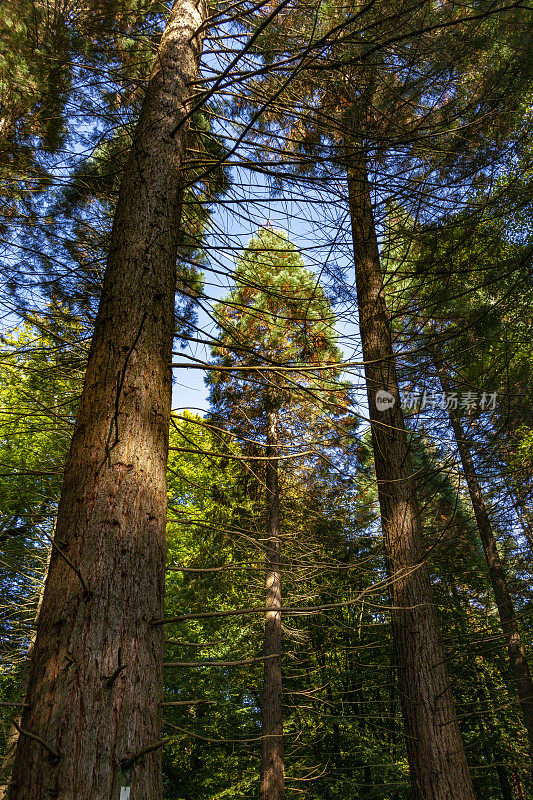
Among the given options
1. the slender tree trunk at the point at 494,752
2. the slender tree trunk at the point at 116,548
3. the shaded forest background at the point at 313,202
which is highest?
the shaded forest background at the point at 313,202

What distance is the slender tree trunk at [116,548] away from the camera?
3.64 feet

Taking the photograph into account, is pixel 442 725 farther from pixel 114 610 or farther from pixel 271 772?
pixel 271 772

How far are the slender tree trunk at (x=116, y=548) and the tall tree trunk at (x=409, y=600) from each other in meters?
1.15

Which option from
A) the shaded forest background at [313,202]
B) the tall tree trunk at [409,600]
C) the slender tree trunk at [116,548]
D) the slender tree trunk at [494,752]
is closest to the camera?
the slender tree trunk at [116,548]

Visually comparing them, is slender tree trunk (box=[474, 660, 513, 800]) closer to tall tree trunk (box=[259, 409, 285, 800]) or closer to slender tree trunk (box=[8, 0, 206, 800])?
tall tree trunk (box=[259, 409, 285, 800])

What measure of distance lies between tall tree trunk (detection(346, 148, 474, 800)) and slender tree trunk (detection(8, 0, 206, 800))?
1.15 meters

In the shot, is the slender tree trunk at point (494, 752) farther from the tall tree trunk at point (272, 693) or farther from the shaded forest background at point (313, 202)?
the shaded forest background at point (313, 202)

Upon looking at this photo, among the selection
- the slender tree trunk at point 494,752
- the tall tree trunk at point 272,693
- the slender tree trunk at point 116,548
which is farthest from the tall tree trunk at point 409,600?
the slender tree trunk at point 494,752

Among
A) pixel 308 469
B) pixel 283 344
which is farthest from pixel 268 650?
pixel 283 344

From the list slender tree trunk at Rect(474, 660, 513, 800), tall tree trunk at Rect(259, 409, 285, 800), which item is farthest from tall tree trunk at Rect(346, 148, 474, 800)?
slender tree trunk at Rect(474, 660, 513, 800)

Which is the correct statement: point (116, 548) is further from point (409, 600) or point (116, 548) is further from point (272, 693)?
point (272, 693)

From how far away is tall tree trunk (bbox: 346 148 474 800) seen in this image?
2.79 metres

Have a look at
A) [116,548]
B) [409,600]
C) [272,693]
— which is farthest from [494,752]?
[116,548]

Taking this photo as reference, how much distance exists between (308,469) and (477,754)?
899 centimetres
